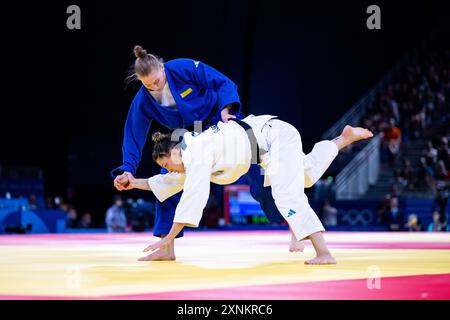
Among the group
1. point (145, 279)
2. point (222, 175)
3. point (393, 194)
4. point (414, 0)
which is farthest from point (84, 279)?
point (414, 0)

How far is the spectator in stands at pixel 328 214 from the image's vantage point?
15.7m

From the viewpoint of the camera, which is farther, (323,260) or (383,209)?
(383,209)

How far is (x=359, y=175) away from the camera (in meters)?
16.9

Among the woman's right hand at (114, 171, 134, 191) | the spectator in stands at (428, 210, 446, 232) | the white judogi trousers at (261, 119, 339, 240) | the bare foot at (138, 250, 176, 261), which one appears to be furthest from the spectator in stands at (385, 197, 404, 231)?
the woman's right hand at (114, 171, 134, 191)

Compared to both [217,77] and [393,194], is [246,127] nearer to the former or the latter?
[217,77]

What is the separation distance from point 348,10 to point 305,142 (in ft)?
11.3

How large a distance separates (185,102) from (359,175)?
41.1 ft

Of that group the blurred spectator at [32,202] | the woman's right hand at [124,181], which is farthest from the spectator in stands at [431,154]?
the woman's right hand at [124,181]

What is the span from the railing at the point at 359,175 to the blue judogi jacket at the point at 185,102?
1218 cm

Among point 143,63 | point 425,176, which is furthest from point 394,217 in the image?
point 143,63

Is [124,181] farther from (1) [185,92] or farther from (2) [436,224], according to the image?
(2) [436,224]

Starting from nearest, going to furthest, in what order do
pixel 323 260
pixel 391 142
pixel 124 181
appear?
1. pixel 323 260
2. pixel 124 181
3. pixel 391 142

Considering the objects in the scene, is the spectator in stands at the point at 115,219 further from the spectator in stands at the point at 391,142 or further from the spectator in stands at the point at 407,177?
the spectator in stands at the point at 391,142
